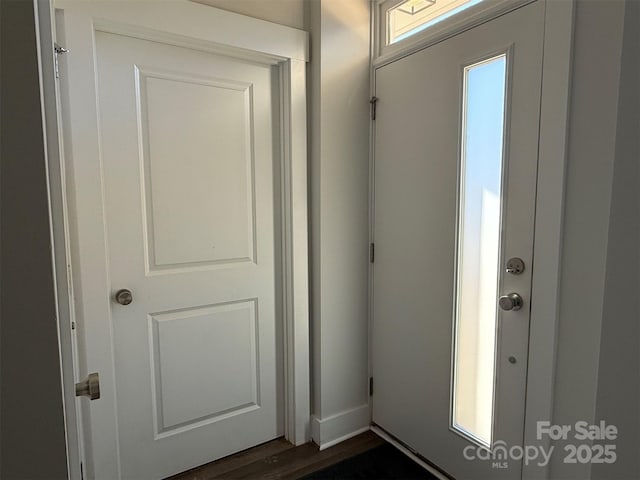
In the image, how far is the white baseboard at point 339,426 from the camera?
6.33 feet

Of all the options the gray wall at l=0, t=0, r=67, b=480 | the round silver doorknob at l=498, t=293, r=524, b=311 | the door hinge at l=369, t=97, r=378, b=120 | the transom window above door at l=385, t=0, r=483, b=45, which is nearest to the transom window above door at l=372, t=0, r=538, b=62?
the transom window above door at l=385, t=0, r=483, b=45

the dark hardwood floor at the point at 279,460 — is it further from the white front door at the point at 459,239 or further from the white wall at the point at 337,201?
the white front door at the point at 459,239

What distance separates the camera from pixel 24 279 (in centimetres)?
47

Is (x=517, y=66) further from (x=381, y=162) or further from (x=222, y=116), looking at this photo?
(x=222, y=116)

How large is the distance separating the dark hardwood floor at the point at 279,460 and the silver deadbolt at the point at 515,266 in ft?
3.84

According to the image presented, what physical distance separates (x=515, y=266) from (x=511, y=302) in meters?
0.13

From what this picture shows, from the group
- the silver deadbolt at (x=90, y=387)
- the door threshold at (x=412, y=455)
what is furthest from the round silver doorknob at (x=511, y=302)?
the silver deadbolt at (x=90, y=387)

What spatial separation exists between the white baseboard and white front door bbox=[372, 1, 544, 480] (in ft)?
0.43

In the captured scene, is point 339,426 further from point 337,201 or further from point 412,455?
point 337,201

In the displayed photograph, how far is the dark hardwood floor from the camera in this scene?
5.66 feet

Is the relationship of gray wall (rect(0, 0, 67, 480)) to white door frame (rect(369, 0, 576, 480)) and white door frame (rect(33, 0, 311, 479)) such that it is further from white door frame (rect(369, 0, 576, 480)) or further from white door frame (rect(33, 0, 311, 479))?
white door frame (rect(369, 0, 576, 480))

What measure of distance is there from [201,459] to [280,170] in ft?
4.69

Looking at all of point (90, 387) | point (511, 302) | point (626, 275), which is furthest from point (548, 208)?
point (90, 387)

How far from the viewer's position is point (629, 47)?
589 millimetres
